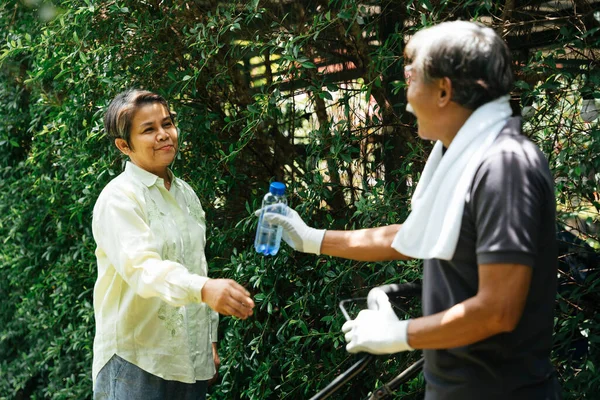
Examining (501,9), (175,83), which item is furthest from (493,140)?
(175,83)

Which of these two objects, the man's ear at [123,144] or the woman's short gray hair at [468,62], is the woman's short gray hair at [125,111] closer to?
the man's ear at [123,144]

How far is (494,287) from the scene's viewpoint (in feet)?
5.71

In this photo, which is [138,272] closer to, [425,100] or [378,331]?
[378,331]

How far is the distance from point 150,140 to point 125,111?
6.3 inches

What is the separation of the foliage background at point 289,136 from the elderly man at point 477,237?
101 centimetres

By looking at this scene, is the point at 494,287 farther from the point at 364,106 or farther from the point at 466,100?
the point at 364,106

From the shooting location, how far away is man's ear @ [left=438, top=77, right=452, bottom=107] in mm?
1879

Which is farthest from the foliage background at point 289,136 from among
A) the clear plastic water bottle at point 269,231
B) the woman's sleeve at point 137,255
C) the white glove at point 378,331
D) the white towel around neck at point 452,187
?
the white towel around neck at point 452,187

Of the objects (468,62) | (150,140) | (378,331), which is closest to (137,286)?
(150,140)

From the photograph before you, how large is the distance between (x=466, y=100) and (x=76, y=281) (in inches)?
138

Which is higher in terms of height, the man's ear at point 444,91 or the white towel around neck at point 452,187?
the man's ear at point 444,91

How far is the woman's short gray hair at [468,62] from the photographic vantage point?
1.84 metres

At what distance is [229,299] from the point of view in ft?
8.22

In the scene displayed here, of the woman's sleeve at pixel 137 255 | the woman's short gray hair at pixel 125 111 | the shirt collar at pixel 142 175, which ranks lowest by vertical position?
the woman's sleeve at pixel 137 255
